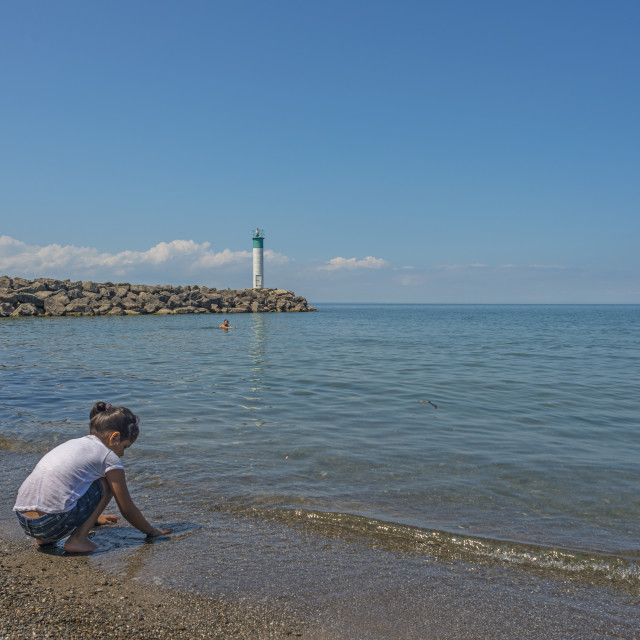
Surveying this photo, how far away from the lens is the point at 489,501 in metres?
6.44

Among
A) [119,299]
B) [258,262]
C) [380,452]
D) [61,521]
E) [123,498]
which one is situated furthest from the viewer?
[258,262]

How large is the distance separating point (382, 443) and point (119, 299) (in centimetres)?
6293

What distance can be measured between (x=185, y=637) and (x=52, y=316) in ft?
198

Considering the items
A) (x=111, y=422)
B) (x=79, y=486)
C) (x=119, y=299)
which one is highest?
(x=119, y=299)

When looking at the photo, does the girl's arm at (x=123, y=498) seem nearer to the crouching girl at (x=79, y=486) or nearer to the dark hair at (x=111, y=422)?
the crouching girl at (x=79, y=486)

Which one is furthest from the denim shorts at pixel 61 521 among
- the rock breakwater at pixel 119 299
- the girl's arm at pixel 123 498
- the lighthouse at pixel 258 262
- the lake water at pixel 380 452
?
the lighthouse at pixel 258 262

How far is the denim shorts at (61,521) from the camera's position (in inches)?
183

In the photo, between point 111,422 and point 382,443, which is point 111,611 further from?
point 382,443

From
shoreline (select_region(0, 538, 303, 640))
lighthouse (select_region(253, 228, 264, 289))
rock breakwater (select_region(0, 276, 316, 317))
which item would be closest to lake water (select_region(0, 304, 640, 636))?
shoreline (select_region(0, 538, 303, 640))

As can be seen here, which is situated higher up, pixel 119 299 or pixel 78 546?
pixel 119 299

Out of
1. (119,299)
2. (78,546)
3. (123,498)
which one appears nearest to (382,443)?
(123,498)

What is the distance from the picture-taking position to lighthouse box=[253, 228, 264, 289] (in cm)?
8881

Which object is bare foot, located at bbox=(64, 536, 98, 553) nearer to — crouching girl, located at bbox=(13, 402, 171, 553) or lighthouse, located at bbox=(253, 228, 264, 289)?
crouching girl, located at bbox=(13, 402, 171, 553)

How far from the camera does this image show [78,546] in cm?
475
